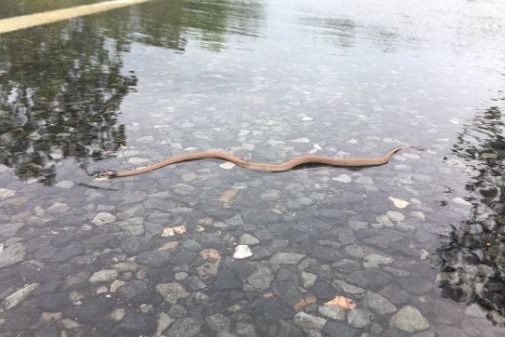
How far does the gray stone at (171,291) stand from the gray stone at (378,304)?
2311 millimetres

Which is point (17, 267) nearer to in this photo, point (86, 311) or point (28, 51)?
point (86, 311)

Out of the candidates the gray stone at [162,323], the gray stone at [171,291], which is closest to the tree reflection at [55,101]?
the gray stone at [171,291]

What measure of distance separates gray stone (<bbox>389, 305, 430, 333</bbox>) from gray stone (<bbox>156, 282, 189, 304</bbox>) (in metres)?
2.59

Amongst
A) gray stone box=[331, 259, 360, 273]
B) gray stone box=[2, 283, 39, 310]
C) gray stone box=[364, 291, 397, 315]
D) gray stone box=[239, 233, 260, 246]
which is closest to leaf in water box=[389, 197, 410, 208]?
gray stone box=[331, 259, 360, 273]

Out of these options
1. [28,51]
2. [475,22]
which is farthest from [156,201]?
[475,22]

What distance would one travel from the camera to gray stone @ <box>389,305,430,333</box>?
17.8ft

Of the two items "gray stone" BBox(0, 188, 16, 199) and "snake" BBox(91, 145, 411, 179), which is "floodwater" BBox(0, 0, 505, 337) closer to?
"gray stone" BBox(0, 188, 16, 199)

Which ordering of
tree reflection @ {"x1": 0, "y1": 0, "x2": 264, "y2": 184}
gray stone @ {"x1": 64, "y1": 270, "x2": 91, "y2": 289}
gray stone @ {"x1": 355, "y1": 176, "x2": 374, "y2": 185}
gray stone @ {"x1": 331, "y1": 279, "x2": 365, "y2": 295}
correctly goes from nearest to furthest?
gray stone @ {"x1": 64, "y1": 270, "x2": 91, "y2": 289} → gray stone @ {"x1": 331, "y1": 279, "x2": 365, "y2": 295} → gray stone @ {"x1": 355, "y1": 176, "x2": 374, "y2": 185} → tree reflection @ {"x1": 0, "y1": 0, "x2": 264, "y2": 184}

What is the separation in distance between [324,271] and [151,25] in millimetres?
20837

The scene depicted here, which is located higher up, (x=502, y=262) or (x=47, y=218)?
(x=502, y=262)

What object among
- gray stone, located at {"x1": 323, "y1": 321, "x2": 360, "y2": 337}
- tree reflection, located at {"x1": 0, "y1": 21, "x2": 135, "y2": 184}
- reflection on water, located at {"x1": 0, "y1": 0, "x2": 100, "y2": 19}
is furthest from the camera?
reflection on water, located at {"x1": 0, "y1": 0, "x2": 100, "y2": 19}

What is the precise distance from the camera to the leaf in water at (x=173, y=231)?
6.91 meters

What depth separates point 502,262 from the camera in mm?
6598

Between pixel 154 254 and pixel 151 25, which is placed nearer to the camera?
pixel 154 254
